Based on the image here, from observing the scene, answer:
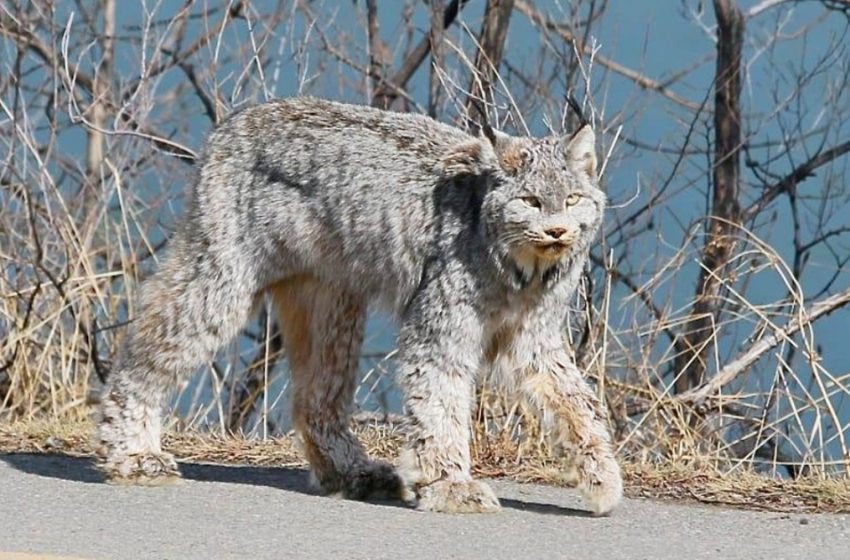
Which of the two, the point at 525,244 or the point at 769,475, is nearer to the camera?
the point at 525,244

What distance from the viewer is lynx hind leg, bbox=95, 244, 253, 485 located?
8.09 meters

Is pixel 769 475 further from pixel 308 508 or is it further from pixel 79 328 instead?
pixel 79 328

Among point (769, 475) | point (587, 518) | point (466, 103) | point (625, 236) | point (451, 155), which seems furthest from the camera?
point (625, 236)

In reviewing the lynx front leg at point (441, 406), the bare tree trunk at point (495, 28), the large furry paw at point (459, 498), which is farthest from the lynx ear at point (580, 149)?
the bare tree trunk at point (495, 28)

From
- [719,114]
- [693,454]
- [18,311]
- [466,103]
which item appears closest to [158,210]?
[18,311]

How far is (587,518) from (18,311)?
4951mm

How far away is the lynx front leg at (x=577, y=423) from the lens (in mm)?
7396

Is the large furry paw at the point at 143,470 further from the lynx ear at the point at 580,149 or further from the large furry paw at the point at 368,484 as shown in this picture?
the lynx ear at the point at 580,149

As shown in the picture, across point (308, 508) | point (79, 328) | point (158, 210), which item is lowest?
point (308, 508)

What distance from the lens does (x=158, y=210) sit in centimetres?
1257

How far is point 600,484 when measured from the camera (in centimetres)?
739

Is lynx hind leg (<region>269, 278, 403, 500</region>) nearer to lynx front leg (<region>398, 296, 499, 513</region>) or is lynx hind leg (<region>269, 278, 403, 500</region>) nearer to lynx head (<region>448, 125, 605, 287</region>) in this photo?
lynx front leg (<region>398, 296, 499, 513</region>)

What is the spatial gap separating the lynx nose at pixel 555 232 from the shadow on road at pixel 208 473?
43.8 inches

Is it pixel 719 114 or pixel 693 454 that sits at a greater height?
pixel 719 114
